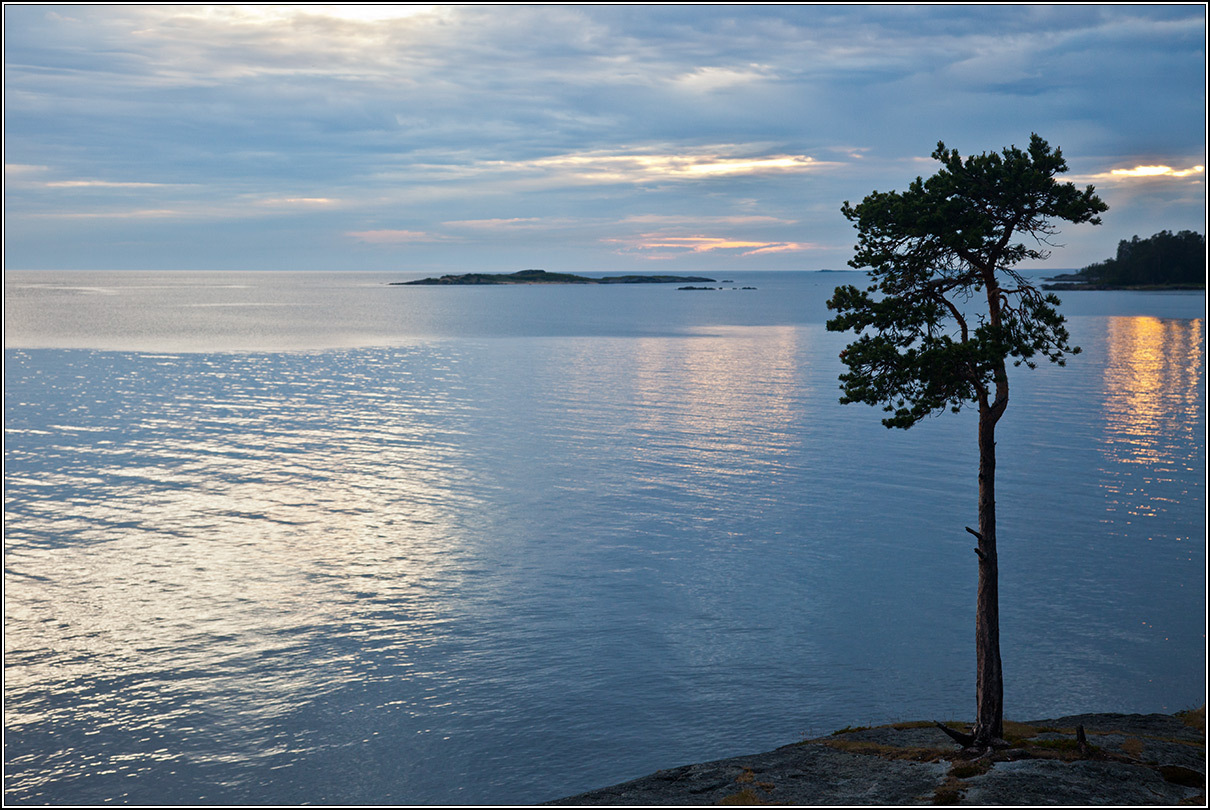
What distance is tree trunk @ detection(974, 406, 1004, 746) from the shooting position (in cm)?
2470

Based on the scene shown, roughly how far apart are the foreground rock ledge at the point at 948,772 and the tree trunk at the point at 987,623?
0.84 m

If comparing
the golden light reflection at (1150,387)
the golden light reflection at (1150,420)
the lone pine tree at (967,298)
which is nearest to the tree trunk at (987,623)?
the lone pine tree at (967,298)

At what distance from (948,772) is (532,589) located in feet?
71.0

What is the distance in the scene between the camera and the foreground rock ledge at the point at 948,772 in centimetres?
2177

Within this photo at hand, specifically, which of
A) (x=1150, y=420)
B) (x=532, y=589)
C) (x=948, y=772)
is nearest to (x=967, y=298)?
(x=948, y=772)

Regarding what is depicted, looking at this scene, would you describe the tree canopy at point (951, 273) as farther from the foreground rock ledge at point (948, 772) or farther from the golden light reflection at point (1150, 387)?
the golden light reflection at point (1150, 387)

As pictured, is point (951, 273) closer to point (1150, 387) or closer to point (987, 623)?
point (987, 623)

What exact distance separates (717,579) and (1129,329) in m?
162

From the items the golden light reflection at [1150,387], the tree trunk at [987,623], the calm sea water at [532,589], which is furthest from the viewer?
the golden light reflection at [1150,387]

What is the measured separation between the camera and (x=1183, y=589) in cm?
4100

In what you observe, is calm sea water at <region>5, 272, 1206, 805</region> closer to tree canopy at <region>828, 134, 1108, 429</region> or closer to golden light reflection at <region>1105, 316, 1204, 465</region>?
golden light reflection at <region>1105, 316, 1204, 465</region>

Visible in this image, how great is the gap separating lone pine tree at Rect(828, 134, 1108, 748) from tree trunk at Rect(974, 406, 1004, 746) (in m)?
0.03

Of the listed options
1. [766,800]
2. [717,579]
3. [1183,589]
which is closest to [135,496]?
[717,579]

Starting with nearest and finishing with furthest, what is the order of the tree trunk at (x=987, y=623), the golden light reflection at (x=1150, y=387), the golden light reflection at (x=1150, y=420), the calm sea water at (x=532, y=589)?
the tree trunk at (x=987, y=623)
the calm sea water at (x=532, y=589)
the golden light reflection at (x=1150, y=420)
the golden light reflection at (x=1150, y=387)
